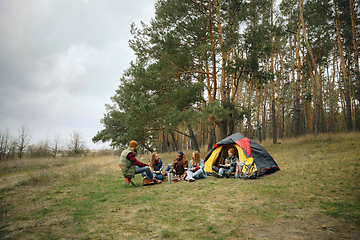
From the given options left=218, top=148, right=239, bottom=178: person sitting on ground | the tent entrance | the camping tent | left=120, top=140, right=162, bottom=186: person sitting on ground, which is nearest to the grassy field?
left=120, top=140, right=162, bottom=186: person sitting on ground

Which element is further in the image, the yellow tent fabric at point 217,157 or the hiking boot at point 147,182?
the yellow tent fabric at point 217,157

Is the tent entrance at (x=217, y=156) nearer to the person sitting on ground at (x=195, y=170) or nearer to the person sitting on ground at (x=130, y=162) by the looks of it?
the person sitting on ground at (x=195, y=170)

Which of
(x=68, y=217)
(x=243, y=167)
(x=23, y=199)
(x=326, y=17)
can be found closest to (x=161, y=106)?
(x=243, y=167)

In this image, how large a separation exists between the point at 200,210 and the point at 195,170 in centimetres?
346

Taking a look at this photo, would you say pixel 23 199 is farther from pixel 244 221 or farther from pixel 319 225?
pixel 319 225

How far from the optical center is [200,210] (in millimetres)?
4137

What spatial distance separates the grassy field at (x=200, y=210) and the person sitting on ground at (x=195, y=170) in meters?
0.52

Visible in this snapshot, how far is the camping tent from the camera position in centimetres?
760

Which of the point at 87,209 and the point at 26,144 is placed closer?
the point at 87,209

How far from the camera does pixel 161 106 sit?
1385 cm

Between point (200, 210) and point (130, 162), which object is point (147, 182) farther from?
point (200, 210)

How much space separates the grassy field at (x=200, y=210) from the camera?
10.2 feet

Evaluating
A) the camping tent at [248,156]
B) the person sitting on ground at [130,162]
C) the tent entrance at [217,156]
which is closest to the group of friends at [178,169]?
the person sitting on ground at [130,162]

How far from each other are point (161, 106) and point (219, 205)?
10.1 metres
